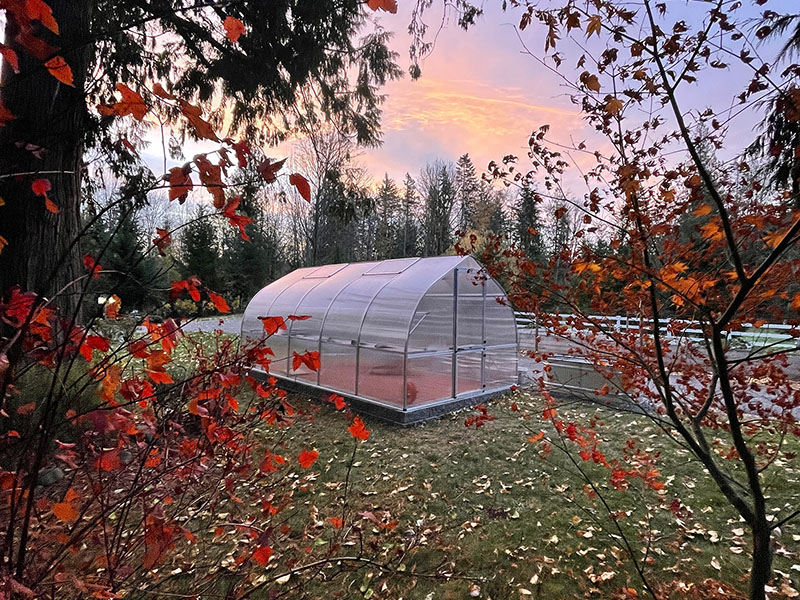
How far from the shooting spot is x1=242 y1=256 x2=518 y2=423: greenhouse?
22.6ft

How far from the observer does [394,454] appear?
544 cm

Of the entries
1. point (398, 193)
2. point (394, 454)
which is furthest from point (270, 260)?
point (394, 454)

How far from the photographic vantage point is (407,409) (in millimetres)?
6582

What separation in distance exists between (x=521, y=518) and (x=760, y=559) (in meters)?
2.40

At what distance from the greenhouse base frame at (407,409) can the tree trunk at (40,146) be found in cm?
337

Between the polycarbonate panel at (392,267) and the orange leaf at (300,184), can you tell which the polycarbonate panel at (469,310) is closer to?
the polycarbonate panel at (392,267)

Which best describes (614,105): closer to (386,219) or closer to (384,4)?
(384,4)

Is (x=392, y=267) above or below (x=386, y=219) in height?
below

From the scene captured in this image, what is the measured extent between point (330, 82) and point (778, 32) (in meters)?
4.82

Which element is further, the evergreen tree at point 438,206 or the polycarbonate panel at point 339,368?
the evergreen tree at point 438,206

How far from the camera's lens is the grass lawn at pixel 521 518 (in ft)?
9.73

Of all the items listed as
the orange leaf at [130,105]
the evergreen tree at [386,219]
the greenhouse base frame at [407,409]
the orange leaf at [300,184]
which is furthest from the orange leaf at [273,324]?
the evergreen tree at [386,219]

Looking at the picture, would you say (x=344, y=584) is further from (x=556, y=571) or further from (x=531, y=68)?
(x=531, y=68)

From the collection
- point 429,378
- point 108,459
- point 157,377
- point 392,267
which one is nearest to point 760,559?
point 157,377
